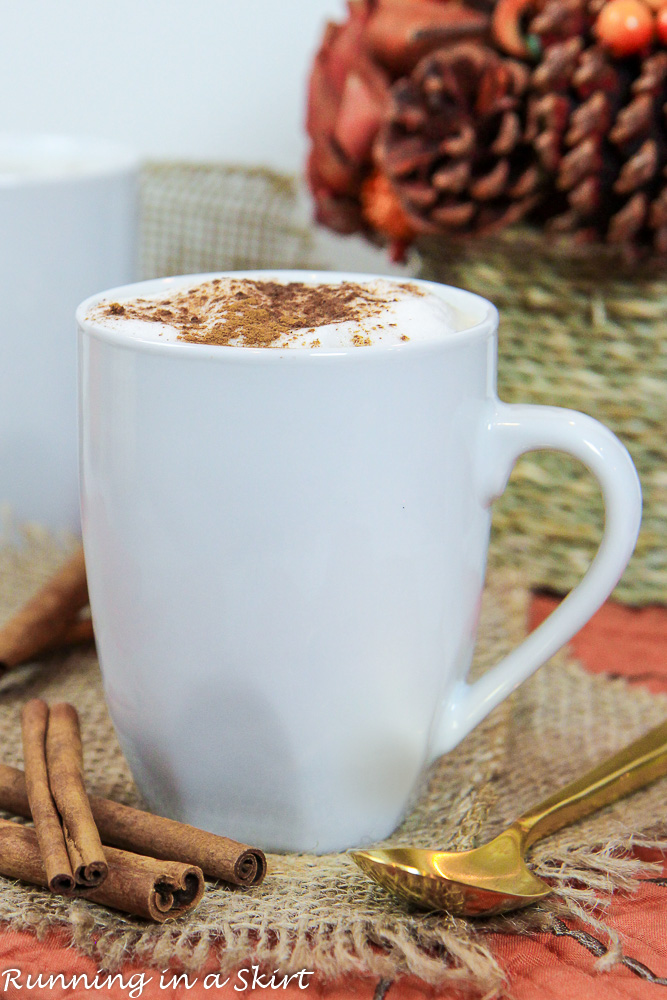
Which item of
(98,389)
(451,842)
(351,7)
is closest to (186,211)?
(351,7)

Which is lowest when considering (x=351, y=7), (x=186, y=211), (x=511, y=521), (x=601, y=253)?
(x=511, y=521)

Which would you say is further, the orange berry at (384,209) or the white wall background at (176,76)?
the white wall background at (176,76)

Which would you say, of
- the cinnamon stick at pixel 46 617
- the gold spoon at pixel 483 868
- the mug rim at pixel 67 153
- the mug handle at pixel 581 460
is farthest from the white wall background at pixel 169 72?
the gold spoon at pixel 483 868

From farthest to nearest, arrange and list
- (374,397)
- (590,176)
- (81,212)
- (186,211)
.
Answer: (186,211) < (81,212) < (590,176) < (374,397)

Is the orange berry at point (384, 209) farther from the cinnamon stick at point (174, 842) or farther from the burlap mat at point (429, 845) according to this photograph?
the cinnamon stick at point (174, 842)

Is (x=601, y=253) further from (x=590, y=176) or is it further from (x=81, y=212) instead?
(x=81, y=212)
